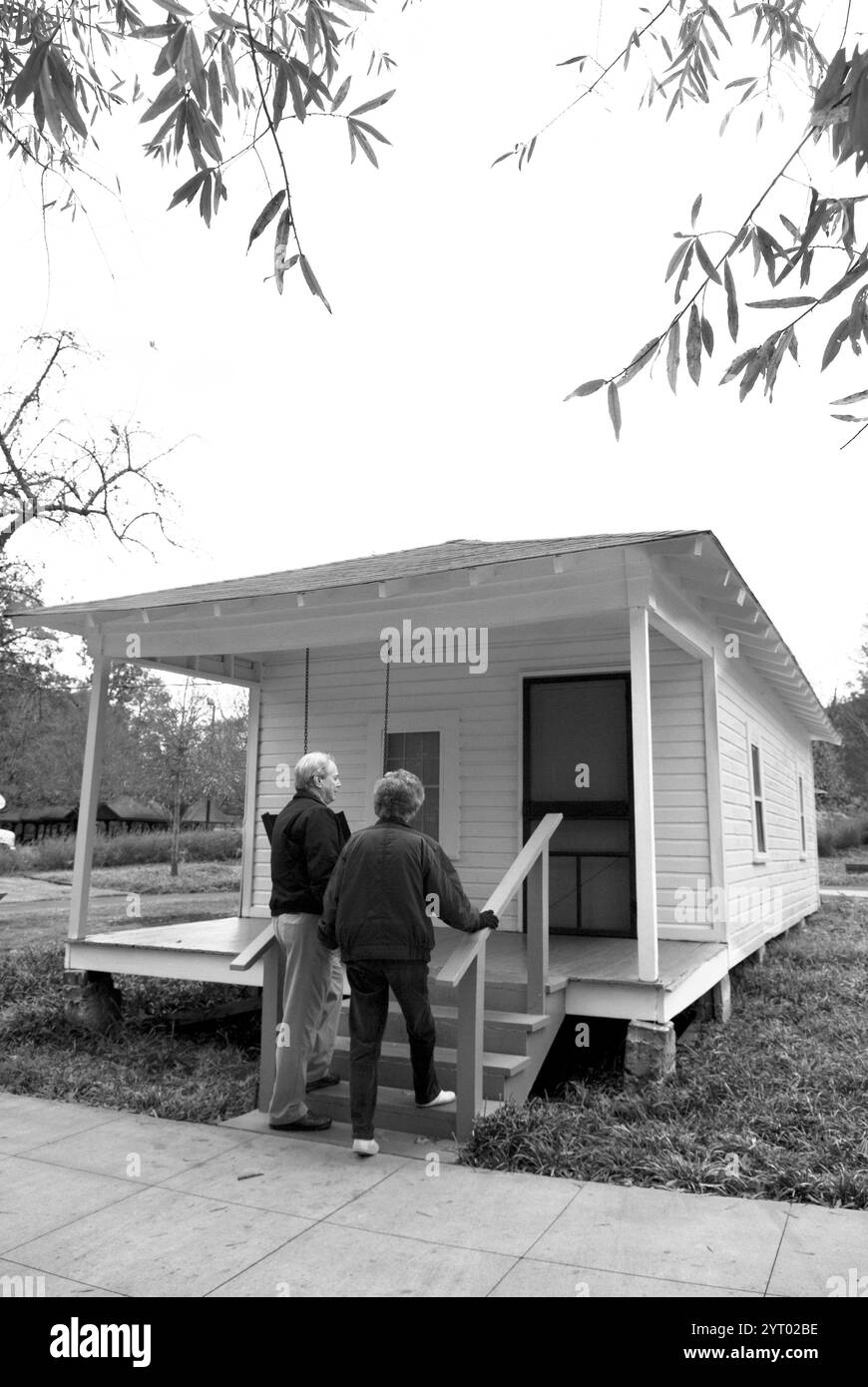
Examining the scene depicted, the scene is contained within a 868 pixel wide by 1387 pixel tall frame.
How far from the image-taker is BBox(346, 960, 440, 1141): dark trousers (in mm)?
4293

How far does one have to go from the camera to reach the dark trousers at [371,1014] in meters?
4.29

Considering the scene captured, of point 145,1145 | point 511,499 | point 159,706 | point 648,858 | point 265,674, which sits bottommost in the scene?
point 145,1145

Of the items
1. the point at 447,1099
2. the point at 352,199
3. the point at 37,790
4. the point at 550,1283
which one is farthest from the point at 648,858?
the point at 37,790

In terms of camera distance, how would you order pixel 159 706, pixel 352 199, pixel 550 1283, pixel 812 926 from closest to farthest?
pixel 352 199, pixel 550 1283, pixel 812 926, pixel 159 706

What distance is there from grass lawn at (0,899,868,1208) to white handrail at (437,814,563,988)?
0.71 m

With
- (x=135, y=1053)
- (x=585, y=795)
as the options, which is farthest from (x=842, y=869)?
(x=135, y=1053)

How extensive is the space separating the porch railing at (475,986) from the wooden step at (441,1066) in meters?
0.17

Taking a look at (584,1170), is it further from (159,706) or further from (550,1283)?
(159,706)

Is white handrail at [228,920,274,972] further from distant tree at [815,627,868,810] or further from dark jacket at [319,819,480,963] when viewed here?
distant tree at [815,627,868,810]

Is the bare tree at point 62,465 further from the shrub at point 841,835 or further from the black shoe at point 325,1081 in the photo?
the shrub at point 841,835

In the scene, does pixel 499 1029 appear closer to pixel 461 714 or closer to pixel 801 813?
pixel 461 714

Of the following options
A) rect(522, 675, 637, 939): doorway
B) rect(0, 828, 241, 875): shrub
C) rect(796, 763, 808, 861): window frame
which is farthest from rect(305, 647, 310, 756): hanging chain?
rect(0, 828, 241, 875): shrub

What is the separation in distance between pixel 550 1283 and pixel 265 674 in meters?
6.80

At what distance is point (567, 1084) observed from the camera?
5152mm
